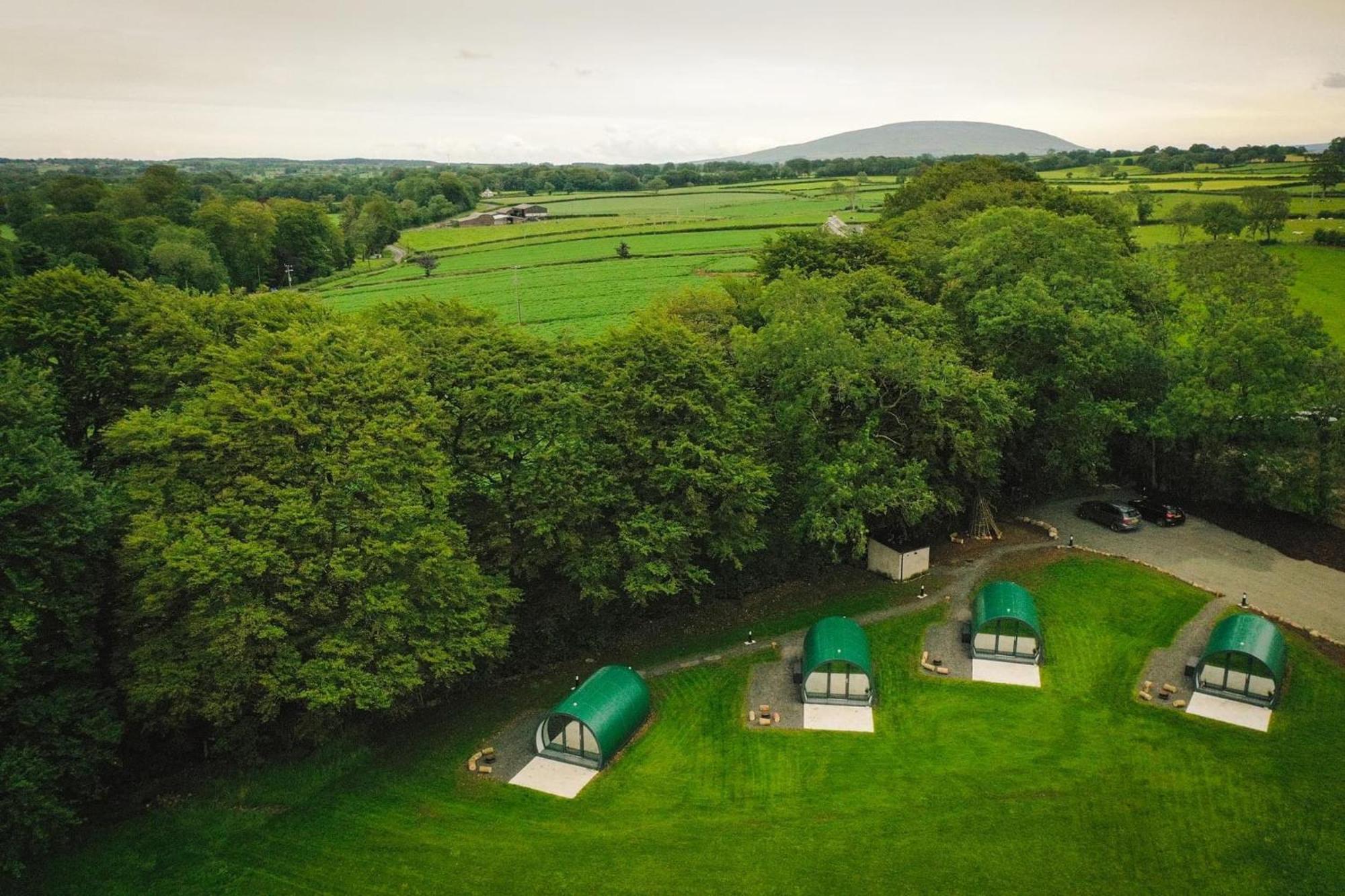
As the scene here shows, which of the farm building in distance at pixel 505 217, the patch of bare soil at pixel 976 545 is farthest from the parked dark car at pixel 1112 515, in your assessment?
the farm building in distance at pixel 505 217

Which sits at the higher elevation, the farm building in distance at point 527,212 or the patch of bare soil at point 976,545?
the farm building in distance at point 527,212

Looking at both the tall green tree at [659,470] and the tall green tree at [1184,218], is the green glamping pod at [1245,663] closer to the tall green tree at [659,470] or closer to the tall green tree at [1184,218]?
the tall green tree at [659,470]

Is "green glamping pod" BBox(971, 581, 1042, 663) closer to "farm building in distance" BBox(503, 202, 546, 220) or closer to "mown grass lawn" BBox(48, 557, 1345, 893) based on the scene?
"mown grass lawn" BBox(48, 557, 1345, 893)

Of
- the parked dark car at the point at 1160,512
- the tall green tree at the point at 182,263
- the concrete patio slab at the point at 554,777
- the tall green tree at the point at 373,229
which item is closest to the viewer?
the concrete patio slab at the point at 554,777

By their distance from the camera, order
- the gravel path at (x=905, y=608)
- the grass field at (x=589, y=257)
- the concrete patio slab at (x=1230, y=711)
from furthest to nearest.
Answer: the grass field at (x=589, y=257) → the gravel path at (x=905, y=608) → the concrete patio slab at (x=1230, y=711)

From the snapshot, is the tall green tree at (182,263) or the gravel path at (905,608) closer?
the gravel path at (905,608)

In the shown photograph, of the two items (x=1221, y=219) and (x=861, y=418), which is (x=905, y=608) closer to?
(x=861, y=418)

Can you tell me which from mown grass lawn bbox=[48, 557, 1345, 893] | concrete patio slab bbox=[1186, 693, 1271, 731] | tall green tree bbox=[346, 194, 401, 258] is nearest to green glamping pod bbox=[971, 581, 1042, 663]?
mown grass lawn bbox=[48, 557, 1345, 893]
